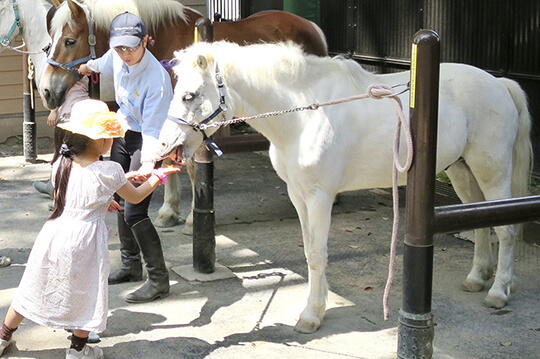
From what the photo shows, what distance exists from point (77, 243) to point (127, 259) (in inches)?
57.1

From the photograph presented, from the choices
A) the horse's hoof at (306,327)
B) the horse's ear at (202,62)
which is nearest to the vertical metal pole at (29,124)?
the horse's ear at (202,62)

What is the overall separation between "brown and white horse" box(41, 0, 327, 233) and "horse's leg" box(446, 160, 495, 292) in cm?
235

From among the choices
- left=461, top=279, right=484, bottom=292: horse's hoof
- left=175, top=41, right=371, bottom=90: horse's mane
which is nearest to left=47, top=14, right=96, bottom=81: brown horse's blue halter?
left=175, top=41, right=371, bottom=90: horse's mane

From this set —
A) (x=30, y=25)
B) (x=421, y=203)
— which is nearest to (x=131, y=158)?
(x=421, y=203)

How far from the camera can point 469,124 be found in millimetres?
4859

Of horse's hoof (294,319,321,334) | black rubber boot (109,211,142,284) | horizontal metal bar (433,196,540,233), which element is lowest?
horse's hoof (294,319,321,334)

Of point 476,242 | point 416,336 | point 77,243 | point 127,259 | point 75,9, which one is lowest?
point 127,259

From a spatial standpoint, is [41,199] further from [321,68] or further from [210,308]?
[321,68]

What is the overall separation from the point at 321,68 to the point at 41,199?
390cm

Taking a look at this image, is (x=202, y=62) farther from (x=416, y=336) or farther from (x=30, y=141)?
(x=30, y=141)

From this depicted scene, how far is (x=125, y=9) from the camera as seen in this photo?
6.37 meters

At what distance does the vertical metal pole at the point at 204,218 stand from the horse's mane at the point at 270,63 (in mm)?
1146

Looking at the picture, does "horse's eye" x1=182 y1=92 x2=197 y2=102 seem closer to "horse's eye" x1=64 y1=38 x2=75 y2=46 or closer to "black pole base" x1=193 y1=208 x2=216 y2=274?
"black pole base" x1=193 y1=208 x2=216 y2=274

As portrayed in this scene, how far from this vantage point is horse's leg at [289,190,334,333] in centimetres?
447
